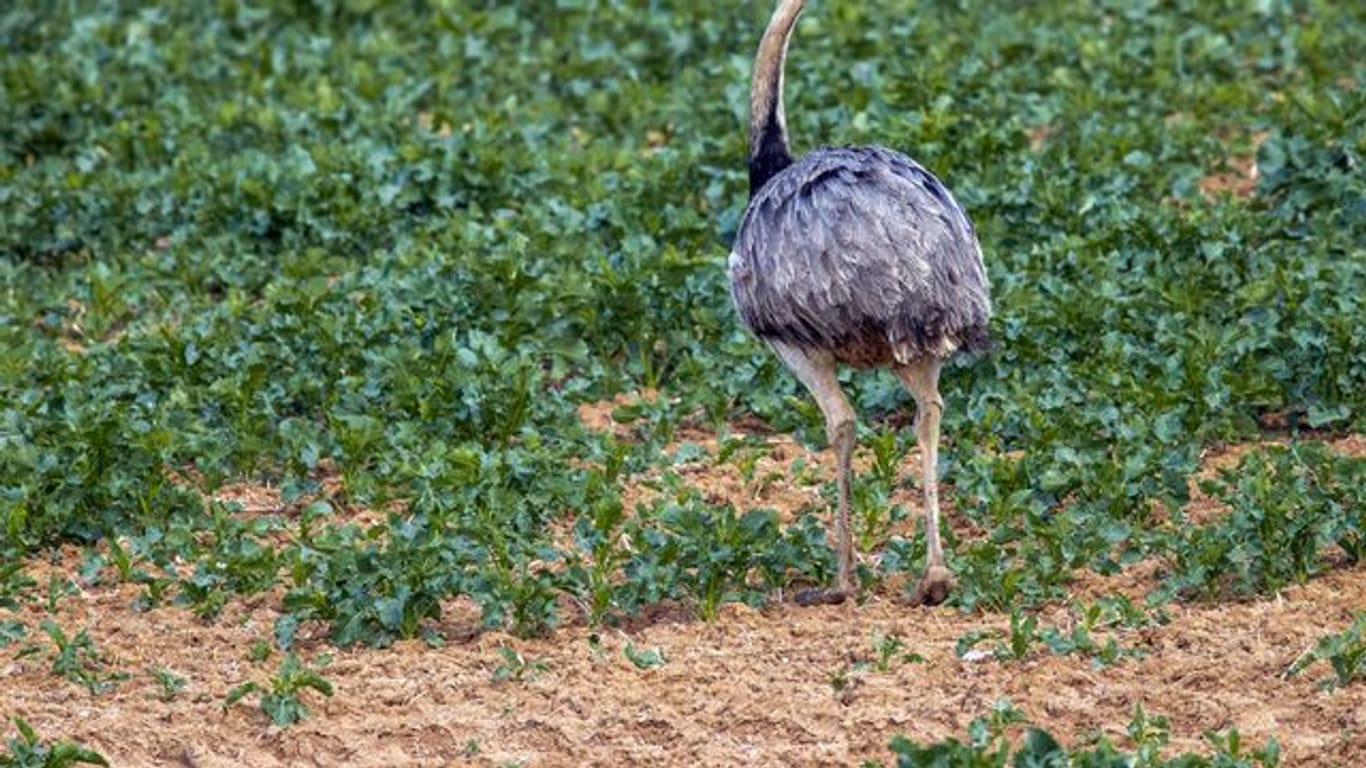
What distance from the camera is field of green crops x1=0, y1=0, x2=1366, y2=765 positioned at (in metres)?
7.54

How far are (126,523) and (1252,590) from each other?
3.30m

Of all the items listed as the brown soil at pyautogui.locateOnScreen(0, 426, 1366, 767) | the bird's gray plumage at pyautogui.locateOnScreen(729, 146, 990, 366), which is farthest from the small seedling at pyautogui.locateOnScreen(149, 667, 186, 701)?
the bird's gray plumage at pyautogui.locateOnScreen(729, 146, 990, 366)

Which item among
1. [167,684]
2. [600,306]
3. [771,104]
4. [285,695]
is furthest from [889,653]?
[600,306]

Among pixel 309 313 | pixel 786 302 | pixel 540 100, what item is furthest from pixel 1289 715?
pixel 540 100

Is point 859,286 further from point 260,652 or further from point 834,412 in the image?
point 260,652

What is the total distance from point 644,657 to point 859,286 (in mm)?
1145

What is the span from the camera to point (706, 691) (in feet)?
22.5

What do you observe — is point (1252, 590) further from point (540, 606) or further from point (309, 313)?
point (309, 313)

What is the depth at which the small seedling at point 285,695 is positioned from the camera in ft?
22.0

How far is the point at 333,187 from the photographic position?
10.9 meters

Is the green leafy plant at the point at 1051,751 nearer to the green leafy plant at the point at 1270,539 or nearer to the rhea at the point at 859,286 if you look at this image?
the green leafy plant at the point at 1270,539

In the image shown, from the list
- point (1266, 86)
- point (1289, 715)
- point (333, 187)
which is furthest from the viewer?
point (1266, 86)

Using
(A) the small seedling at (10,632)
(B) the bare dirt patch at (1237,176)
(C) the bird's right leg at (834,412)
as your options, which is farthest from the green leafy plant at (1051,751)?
(B) the bare dirt patch at (1237,176)

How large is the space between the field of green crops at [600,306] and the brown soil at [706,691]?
105 millimetres
